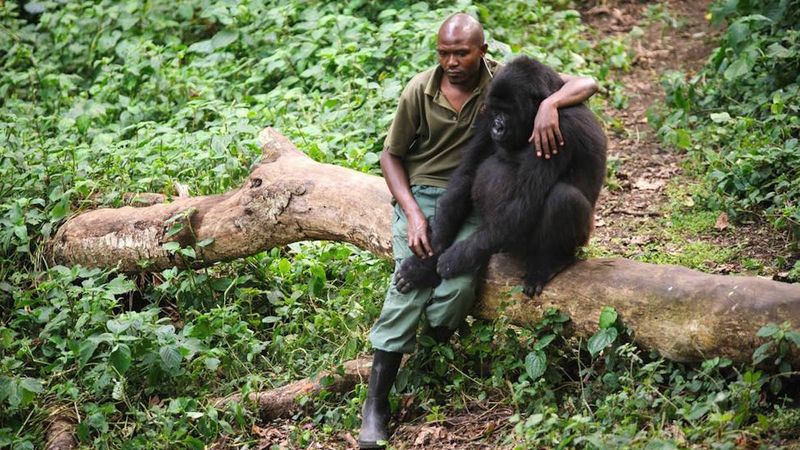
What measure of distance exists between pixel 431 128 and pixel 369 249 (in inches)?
35.0

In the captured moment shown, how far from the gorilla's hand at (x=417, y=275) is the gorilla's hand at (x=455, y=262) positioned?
0.21 ft

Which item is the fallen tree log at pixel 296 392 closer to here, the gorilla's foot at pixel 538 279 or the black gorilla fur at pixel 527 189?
the black gorilla fur at pixel 527 189

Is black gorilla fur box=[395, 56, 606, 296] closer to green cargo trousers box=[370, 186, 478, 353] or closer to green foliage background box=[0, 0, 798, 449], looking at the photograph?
green cargo trousers box=[370, 186, 478, 353]

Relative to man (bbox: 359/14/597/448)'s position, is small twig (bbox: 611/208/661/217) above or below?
below

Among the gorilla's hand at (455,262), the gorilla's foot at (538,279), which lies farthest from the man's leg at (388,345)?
the gorilla's foot at (538,279)

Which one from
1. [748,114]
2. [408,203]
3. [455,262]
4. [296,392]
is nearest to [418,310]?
[455,262]

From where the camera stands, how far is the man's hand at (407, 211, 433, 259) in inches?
192

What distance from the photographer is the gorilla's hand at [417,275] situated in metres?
4.82

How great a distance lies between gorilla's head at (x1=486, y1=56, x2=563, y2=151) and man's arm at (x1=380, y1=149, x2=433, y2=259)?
598 mm

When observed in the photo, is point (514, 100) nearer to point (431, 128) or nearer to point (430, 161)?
point (431, 128)

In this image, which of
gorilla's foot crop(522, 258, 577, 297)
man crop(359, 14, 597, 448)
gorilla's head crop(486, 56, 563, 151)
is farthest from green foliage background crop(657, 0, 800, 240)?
man crop(359, 14, 597, 448)

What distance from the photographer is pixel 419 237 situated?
16.0ft

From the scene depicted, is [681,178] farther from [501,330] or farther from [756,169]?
A: [501,330]

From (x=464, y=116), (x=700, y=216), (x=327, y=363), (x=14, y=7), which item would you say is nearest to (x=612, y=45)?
(x=700, y=216)
